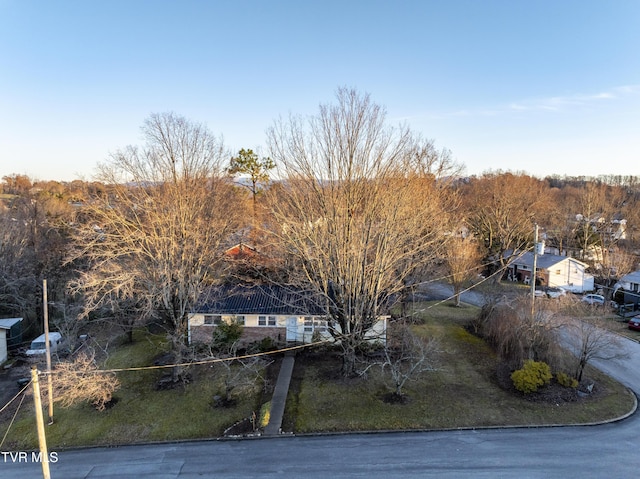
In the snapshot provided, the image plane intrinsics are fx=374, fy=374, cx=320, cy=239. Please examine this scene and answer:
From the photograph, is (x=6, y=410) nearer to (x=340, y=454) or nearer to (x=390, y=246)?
(x=340, y=454)

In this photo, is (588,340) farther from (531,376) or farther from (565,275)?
(565,275)

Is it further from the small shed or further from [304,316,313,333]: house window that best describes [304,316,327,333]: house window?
the small shed

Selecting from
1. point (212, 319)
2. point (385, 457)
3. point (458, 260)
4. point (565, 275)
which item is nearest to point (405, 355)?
point (385, 457)

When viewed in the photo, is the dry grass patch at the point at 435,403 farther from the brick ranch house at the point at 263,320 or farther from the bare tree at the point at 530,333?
the brick ranch house at the point at 263,320

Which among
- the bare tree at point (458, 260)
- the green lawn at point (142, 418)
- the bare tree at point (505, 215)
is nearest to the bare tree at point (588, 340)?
the bare tree at point (458, 260)

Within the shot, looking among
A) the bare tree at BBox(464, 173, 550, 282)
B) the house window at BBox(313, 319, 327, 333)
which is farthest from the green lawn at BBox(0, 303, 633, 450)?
the bare tree at BBox(464, 173, 550, 282)

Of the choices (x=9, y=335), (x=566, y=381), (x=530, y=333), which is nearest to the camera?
(x=566, y=381)
